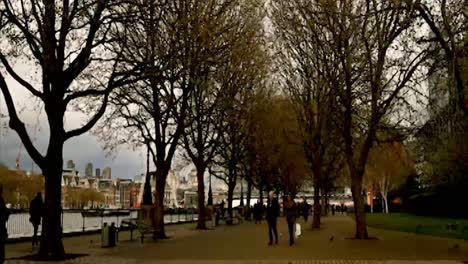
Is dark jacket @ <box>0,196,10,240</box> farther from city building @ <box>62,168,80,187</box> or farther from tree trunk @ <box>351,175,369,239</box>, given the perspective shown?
city building @ <box>62,168,80,187</box>

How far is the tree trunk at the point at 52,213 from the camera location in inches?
789

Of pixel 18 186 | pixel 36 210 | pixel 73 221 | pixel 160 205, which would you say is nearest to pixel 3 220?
pixel 36 210

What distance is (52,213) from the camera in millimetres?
20203

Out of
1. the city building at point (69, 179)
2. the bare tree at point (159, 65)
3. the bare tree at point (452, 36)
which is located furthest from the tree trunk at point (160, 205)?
the city building at point (69, 179)

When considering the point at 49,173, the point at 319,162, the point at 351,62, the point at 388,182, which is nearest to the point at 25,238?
the point at 49,173

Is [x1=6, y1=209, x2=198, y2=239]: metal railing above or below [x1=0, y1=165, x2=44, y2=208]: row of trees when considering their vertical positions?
below

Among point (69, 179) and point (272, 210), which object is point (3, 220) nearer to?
point (272, 210)

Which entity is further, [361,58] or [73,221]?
[73,221]

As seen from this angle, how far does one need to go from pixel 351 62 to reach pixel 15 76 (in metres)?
14.3

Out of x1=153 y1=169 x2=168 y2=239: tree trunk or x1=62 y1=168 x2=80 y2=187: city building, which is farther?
x1=62 y1=168 x2=80 y2=187: city building

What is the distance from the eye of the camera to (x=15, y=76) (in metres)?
20.2

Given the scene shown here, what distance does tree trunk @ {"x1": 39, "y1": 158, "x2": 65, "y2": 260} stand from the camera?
789 inches

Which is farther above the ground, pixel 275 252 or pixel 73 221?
pixel 73 221

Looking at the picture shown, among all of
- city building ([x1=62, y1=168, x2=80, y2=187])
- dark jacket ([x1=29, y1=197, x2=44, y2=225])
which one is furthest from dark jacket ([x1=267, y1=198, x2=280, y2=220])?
city building ([x1=62, y1=168, x2=80, y2=187])
